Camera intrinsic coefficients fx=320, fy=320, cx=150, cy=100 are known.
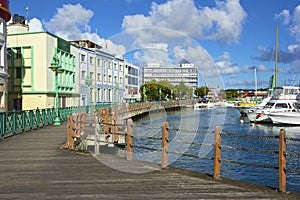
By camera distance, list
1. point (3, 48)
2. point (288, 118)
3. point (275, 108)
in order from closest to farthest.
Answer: point (3, 48) < point (288, 118) < point (275, 108)

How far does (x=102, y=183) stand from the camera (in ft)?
23.1

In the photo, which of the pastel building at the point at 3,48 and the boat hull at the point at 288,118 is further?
the boat hull at the point at 288,118

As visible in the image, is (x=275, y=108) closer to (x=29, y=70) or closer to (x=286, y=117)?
(x=286, y=117)

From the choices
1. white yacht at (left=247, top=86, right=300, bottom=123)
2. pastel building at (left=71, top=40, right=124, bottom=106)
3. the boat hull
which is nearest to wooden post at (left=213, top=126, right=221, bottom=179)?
the boat hull

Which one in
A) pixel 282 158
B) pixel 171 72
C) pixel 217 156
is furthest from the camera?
pixel 171 72

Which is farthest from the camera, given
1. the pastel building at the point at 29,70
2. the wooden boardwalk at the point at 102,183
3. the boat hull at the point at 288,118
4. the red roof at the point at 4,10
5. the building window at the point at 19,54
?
the boat hull at the point at 288,118

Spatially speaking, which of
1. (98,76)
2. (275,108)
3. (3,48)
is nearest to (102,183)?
(3,48)

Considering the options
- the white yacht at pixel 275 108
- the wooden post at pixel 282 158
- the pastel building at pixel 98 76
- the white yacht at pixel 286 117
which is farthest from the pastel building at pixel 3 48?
the white yacht at pixel 286 117

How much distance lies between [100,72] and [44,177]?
4342 cm

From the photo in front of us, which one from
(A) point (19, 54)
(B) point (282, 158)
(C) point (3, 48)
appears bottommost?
(B) point (282, 158)

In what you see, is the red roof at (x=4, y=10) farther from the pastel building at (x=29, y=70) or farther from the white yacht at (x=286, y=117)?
the white yacht at (x=286, y=117)

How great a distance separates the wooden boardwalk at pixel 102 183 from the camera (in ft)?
20.3

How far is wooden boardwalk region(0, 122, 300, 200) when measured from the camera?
6.20 meters

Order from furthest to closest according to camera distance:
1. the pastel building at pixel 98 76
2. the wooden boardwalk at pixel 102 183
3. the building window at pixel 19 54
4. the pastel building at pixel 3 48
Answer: the pastel building at pixel 98 76, the building window at pixel 19 54, the pastel building at pixel 3 48, the wooden boardwalk at pixel 102 183
